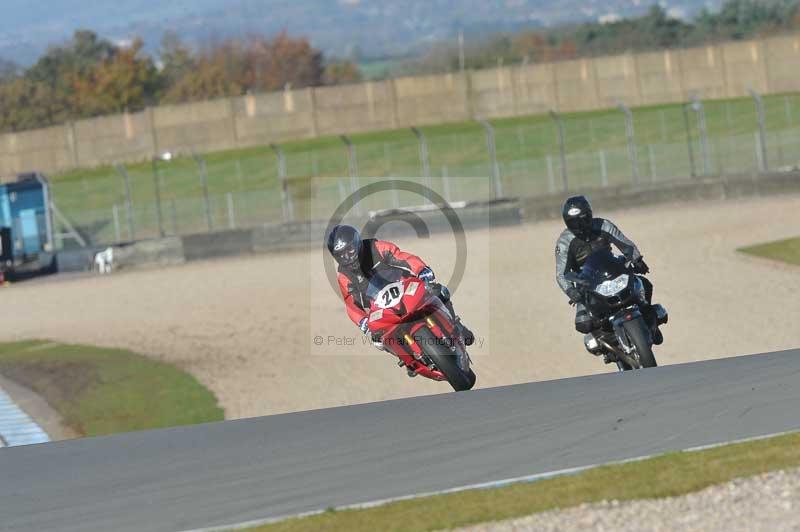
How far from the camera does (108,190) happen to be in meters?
44.7

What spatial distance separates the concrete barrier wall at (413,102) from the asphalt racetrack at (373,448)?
5182 cm

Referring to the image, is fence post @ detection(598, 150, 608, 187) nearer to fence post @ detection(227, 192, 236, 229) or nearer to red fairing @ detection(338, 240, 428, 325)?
fence post @ detection(227, 192, 236, 229)

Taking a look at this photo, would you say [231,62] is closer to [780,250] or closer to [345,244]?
[780,250]

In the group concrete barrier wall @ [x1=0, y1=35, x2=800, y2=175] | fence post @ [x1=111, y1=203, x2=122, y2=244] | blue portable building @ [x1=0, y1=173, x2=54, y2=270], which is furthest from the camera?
concrete barrier wall @ [x1=0, y1=35, x2=800, y2=175]

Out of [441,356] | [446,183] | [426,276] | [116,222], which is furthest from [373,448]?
[446,183]

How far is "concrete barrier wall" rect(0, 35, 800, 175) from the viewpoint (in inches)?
2330

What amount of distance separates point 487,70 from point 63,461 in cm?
5515

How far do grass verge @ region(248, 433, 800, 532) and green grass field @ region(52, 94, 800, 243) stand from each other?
27.7 metres

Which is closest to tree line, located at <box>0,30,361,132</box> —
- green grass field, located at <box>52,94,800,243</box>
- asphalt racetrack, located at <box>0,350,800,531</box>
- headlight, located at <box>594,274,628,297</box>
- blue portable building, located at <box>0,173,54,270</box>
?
green grass field, located at <box>52,94,800,243</box>

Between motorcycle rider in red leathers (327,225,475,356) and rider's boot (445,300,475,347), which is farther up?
motorcycle rider in red leathers (327,225,475,356)

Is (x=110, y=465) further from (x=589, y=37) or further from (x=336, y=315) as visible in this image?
(x=589, y=37)

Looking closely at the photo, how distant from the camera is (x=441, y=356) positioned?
1017 cm

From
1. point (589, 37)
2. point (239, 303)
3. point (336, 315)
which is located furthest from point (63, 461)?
point (589, 37)

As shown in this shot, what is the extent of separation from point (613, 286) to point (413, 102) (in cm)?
5096
